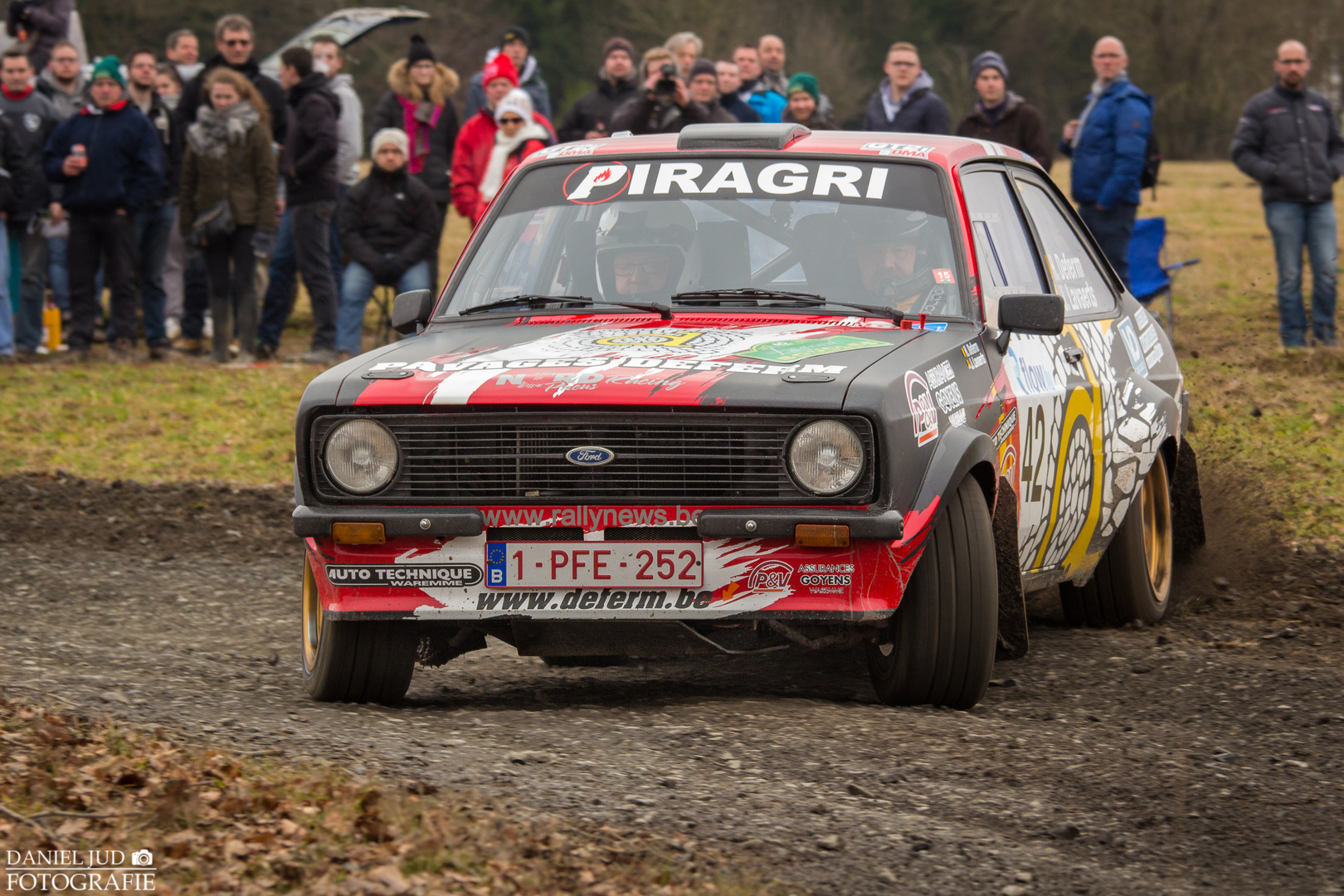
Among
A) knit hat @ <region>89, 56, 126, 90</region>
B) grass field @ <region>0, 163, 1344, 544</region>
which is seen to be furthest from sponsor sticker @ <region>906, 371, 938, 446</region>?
knit hat @ <region>89, 56, 126, 90</region>

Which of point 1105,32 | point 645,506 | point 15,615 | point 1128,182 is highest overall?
point 1105,32

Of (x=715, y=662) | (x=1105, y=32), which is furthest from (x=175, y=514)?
(x=1105, y=32)

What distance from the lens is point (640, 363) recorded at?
211 inches

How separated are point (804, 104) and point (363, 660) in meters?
9.24

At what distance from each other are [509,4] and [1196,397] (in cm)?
4108

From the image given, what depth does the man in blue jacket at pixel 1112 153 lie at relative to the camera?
43.8ft

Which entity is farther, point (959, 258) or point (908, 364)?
→ point (959, 258)

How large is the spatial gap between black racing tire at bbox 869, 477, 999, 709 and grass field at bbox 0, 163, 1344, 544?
425 cm

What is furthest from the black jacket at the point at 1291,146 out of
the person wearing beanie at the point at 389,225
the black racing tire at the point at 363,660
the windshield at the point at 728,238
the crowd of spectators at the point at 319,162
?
the black racing tire at the point at 363,660

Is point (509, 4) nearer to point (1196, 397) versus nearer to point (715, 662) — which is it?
point (1196, 397)

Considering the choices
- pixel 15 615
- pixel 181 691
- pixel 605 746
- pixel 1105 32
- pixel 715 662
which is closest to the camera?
pixel 605 746

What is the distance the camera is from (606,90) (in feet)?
48.8

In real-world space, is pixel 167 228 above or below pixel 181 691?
above

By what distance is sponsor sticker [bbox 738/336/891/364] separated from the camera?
540 centimetres
